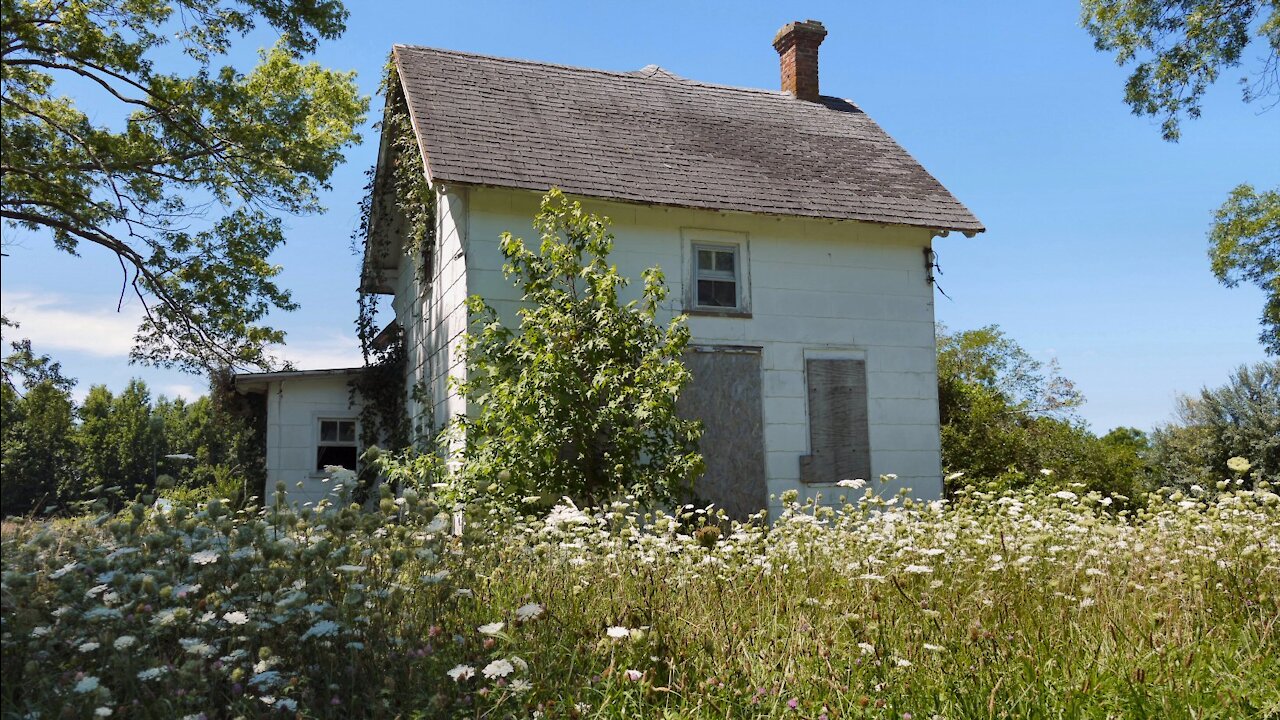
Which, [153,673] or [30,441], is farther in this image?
[30,441]

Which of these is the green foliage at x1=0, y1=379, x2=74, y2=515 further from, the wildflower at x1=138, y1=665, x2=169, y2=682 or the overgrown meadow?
the wildflower at x1=138, y1=665, x2=169, y2=682

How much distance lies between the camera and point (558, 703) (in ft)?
13.3

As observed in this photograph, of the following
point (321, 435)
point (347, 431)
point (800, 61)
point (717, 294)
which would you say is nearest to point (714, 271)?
point (717, 294)

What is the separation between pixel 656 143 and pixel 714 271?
2345 mm

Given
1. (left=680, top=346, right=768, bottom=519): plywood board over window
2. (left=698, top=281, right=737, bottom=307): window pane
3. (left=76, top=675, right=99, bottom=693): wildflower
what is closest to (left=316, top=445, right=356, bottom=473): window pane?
(left=680, top=346, right=768, bottom=519): plywood board over window

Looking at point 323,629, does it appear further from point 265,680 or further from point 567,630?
point 567,630

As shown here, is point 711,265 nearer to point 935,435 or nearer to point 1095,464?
point 935,435

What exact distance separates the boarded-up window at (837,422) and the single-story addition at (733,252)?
0.02 m

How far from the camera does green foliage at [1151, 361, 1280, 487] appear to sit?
16.9m

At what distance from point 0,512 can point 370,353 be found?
12.4 m

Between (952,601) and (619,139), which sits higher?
(619,139)

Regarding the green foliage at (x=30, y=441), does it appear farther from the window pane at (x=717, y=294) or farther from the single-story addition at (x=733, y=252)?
the window pane at (x=717, y=294)

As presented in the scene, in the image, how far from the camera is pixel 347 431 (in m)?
16.4

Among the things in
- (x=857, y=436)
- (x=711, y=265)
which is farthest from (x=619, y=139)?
(x=857, y=436)
